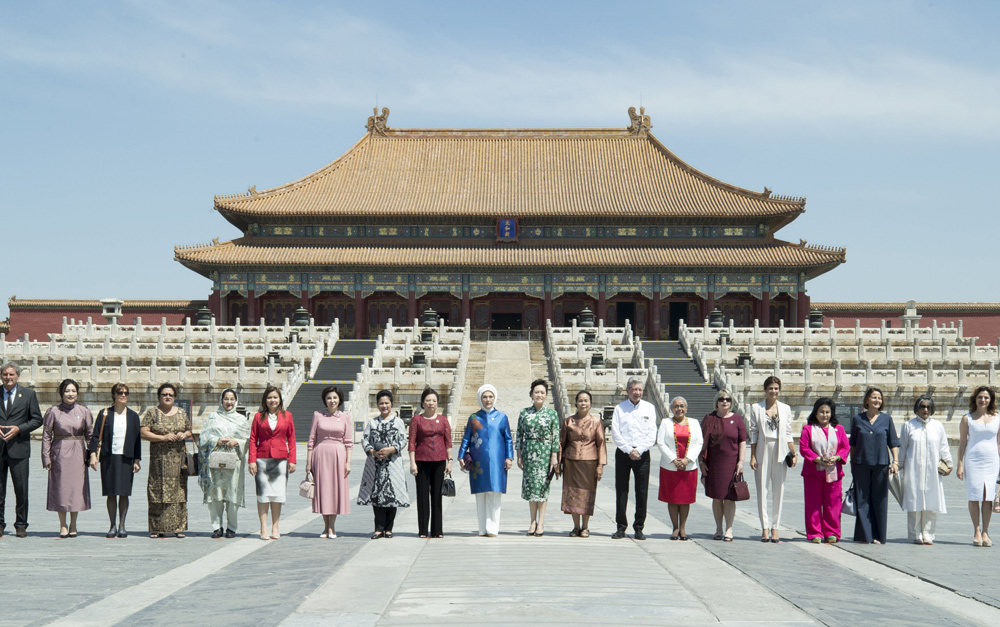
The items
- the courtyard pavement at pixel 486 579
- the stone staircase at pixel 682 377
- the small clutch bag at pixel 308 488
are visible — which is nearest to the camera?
the courtyard pavement at pixel 486 579

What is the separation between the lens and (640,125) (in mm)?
54094

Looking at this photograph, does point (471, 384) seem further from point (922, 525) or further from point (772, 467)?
point (922, 525)

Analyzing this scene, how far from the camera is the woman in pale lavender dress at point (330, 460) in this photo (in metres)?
9.97

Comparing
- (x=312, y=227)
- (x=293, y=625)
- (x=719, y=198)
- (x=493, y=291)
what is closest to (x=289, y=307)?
(x=312, y=227)

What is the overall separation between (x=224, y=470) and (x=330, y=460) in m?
1.08

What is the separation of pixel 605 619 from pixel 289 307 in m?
43.0

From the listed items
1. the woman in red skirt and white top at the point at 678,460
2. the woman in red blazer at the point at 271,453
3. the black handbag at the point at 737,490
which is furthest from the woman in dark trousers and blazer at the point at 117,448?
the black handbag at the point at 737,490

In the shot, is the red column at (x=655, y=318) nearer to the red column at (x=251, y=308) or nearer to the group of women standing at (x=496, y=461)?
Result: the red column at (x=251, y=308)

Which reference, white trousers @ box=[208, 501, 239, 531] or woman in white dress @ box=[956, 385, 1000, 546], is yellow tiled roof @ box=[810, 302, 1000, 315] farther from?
white trousers @ box=[208, 501, 239, 531]

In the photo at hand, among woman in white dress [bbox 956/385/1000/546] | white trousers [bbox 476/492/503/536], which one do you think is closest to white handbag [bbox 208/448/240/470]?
white trousers [bbox 476/492/503/536]

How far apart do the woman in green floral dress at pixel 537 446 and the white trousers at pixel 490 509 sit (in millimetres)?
341

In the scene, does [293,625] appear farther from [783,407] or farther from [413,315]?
[413,315]

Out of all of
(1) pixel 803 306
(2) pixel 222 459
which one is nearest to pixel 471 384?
(2) pixel 222 459

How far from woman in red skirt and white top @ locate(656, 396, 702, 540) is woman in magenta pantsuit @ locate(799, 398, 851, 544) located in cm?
110
